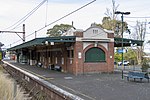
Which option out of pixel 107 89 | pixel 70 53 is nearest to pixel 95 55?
pixel 70 53

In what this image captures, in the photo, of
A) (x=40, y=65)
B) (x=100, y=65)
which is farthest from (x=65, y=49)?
(x=40, y=65)

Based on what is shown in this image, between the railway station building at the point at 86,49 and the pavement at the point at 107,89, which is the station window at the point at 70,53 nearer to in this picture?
the railway station building at the point at 86,49

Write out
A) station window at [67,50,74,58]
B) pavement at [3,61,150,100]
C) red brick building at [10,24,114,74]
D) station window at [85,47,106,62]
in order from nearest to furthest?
pavement at [3,61,150,100] → red brick building at [10,24,114,74] → station window at [85,47,106,62] → station window at [67,50,74,58]

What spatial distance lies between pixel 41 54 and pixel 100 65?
691 inches

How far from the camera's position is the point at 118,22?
5272 cm

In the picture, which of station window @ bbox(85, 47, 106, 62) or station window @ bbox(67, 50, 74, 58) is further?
station window @ bbox(67, 50, 74, 58)

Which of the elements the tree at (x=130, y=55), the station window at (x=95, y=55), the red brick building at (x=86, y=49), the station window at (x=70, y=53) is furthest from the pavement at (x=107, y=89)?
the tree at (x=130, y=55)

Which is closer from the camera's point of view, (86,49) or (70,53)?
(86,49)

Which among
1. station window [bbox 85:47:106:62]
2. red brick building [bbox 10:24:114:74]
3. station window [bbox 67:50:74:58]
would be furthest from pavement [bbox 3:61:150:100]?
station window [bbox 67:50:74:58]

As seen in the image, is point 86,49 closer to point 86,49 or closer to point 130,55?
point 86,49

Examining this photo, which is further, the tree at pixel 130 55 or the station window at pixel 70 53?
the tree at pixel 130 55

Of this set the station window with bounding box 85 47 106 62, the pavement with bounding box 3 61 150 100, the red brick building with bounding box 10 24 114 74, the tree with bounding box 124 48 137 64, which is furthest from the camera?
the tree with bounding box 124 48 137 64

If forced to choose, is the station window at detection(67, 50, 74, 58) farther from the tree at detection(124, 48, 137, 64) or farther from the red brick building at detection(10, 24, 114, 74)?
the tree at detection(124, 48, 137, 64)

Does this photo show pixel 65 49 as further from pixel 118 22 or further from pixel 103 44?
pixel 118 22
